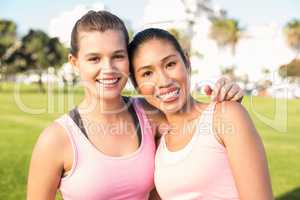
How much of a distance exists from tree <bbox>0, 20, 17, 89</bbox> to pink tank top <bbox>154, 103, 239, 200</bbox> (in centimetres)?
6669

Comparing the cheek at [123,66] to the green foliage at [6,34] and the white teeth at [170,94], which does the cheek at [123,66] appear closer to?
the white teeth at [170,94]

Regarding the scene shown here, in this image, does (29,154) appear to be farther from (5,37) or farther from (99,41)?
(5,37)

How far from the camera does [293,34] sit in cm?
7688

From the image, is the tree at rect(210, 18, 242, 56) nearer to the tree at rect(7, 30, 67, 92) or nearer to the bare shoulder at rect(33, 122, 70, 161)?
the tree at rect(7, 30, 67, 92)

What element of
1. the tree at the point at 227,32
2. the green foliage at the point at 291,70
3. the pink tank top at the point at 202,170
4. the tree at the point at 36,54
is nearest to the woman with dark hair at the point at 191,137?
the pink tank top at the point at 202,170

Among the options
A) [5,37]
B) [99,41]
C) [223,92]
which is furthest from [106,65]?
[5,37]

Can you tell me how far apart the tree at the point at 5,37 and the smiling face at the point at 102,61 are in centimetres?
6630

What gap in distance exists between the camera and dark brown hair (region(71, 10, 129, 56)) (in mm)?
3035

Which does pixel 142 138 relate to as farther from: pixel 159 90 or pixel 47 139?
pixel 47 139

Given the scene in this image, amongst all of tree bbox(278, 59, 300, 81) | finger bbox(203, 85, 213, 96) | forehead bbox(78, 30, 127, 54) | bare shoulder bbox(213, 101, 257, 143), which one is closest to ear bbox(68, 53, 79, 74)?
forehead bbox(78, 30, 127, 54)

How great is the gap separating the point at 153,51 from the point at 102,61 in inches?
14.9

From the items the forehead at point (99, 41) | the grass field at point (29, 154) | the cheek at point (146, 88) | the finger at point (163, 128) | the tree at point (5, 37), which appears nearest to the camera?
the forehead at point (99, 41)

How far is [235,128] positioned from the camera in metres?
2.77

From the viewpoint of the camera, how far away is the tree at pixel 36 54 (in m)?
68.8
